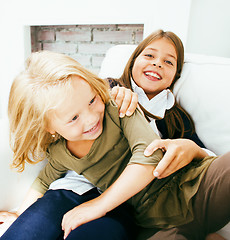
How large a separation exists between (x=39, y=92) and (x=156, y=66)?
44 cm

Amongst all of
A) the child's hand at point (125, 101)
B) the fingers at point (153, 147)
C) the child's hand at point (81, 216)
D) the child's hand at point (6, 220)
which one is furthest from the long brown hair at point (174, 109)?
the child's hand at point (6, 220)

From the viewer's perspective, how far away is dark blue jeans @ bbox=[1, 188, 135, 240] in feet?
1.66

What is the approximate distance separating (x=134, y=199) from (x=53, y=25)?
4.64 ft

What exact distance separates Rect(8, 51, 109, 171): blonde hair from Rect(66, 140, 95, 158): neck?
0.10m

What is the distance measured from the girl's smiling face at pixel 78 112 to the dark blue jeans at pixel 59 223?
23 cm

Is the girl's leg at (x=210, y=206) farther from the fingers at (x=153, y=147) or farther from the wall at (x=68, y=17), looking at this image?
the wall at (x=68, y=17)

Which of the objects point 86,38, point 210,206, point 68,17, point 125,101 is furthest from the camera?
point 86,38

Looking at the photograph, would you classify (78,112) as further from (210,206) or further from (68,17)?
(68,17)

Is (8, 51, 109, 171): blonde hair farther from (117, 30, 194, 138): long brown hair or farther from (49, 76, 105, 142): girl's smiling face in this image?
(117, 30, 194, 138): long brown hair

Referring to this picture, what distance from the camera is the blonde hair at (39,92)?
20.3 inches

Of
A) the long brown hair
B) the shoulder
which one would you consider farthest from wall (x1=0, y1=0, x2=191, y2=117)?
the shoulder

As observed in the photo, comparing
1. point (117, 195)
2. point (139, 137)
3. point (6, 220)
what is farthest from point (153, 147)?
point (6, 220)

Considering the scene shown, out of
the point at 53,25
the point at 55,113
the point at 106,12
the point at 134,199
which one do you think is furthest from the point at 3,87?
the point at 134,199

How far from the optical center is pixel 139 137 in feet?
1.83
